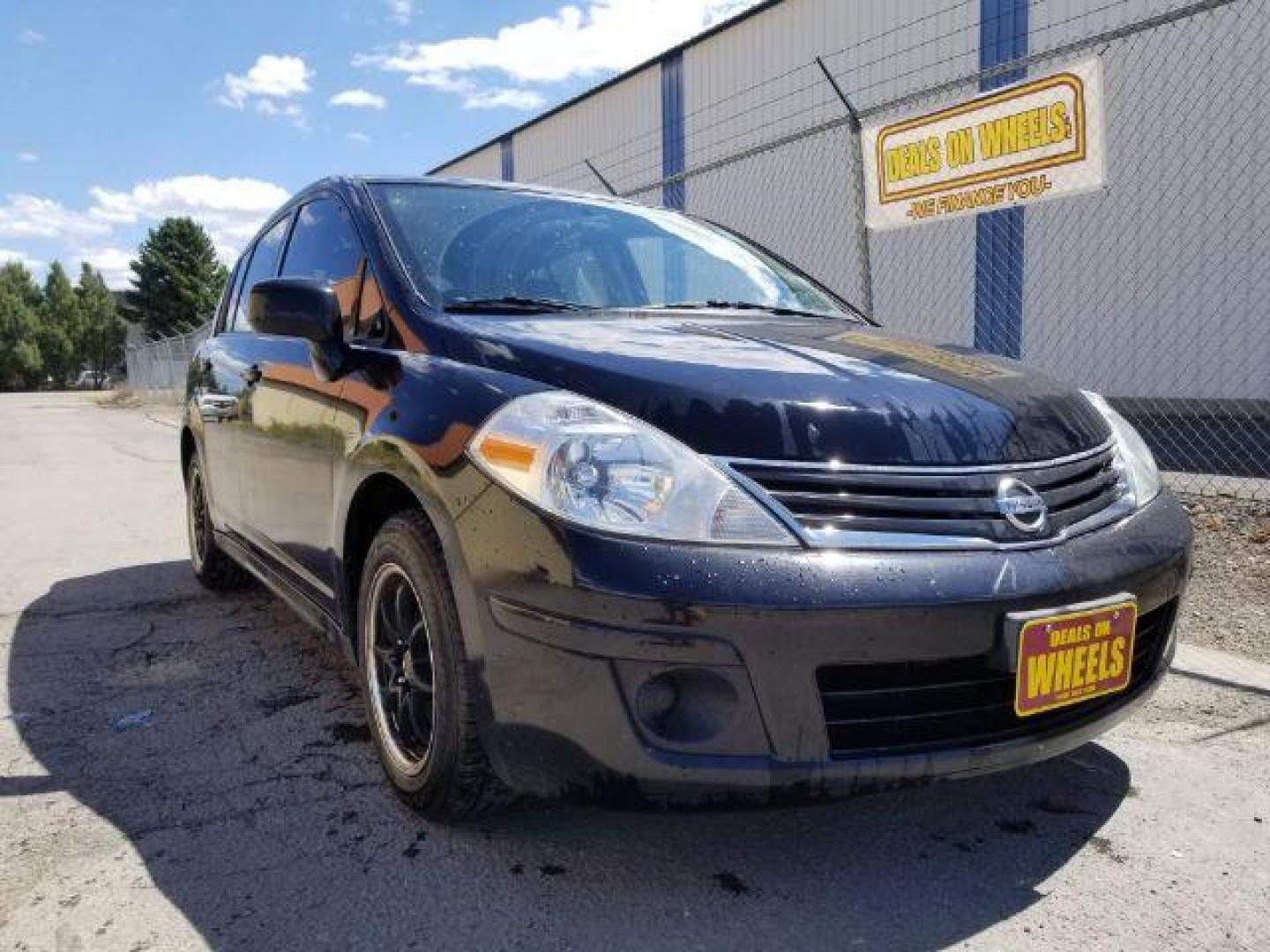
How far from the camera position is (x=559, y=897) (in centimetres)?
206

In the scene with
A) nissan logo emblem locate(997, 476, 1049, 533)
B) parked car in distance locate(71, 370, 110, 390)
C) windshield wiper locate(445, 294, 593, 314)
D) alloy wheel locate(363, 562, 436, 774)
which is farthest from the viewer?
parked car in distance locate(71, 370, 110, 390)

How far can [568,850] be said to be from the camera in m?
2.24

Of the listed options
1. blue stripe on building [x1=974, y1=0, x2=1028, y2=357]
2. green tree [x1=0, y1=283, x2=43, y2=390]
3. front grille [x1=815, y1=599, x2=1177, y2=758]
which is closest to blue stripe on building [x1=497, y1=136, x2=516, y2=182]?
blue stripe on building [x1=974, y1=0, x2=1028, y2=357]

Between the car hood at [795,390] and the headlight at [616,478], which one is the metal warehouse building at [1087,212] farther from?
the headlight at [616,478]

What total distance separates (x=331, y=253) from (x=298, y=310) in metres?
0.56

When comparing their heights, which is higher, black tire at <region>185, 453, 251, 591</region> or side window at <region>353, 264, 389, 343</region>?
side window at <region>353, 264, 389, 343</region>

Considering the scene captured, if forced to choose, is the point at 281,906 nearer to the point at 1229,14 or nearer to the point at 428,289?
the point at 428,289

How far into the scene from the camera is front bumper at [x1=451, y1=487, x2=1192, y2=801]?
1.79 m

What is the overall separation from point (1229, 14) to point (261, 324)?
10.2m

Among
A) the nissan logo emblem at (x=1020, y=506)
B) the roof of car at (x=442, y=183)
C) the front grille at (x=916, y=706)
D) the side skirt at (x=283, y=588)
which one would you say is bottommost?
the side skirt at (x=283, y=588)

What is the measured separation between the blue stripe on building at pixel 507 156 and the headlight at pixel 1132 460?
1873 centimetres

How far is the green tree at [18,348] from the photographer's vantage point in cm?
7400

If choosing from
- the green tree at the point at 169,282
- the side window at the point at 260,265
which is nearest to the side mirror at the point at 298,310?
the side window at the point at 260,265

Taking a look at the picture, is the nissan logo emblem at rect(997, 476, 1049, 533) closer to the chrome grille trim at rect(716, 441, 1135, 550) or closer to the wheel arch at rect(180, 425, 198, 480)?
the chrome grille trim at rect(716, 441, 1135, 550)
